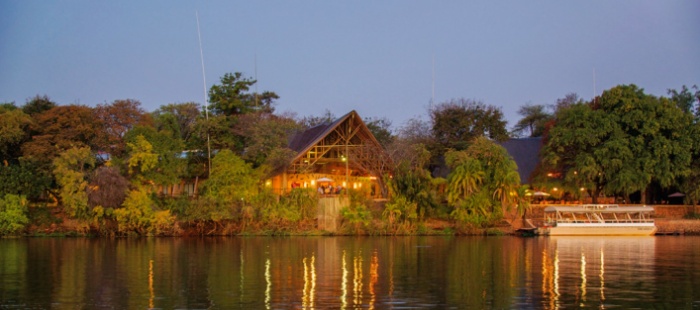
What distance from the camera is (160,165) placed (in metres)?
52.3

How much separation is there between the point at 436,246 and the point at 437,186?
1287cm

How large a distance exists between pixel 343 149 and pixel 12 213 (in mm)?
23382

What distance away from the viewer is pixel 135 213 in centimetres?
4947

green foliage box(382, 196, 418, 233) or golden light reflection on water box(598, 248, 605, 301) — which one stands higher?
green foliage box(382, 196, 418, 233)

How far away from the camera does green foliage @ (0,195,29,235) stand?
4938 cm

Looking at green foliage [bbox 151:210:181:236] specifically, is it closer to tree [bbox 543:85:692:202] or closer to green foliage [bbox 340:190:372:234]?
green foliage [bbox 340:190:372:234]

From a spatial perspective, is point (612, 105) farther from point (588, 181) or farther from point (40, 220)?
point (40, 220)

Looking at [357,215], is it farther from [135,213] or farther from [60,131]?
[60,131]

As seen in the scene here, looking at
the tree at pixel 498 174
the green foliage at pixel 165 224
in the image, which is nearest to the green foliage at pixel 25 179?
the green foliage at pixel 165 224

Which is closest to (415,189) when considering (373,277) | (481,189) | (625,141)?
(481,189)

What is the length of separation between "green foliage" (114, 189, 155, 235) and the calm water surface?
3.66 metres

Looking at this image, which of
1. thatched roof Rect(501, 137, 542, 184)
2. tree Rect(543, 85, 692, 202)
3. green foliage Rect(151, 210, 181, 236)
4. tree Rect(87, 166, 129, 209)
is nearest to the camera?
tree Rect(87, 166, 129, 209)

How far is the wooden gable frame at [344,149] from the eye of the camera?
55944 millimetres

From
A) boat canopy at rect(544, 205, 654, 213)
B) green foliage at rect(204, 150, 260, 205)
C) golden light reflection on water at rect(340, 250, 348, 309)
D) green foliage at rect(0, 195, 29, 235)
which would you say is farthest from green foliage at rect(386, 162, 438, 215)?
green foliage at rect(0, 195, 29, 235)
